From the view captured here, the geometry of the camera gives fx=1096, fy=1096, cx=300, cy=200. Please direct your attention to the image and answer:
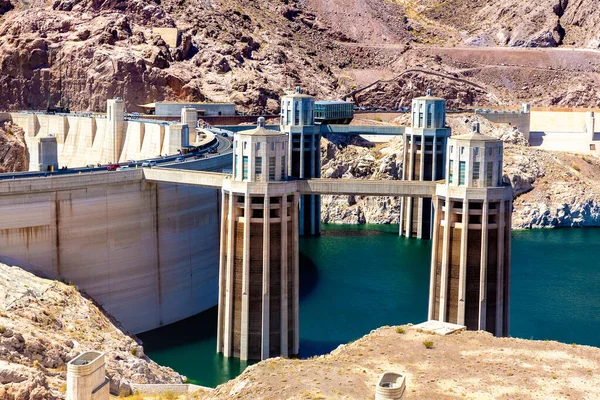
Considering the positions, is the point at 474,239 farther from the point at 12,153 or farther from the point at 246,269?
the point at 12,153

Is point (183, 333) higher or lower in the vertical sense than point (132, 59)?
lower

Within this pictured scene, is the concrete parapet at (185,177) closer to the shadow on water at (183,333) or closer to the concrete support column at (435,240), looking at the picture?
the shadow on water at (183,333)

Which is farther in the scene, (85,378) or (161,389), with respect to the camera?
(161,389)

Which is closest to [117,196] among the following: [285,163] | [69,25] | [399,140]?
[285,163]

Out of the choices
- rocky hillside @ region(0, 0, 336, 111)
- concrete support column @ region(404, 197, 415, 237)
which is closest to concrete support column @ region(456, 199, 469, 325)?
concrete support column @ region(404, 197, 415, 237)

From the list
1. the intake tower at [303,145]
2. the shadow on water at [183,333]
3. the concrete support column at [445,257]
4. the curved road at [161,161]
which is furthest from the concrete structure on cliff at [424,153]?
the concrete support column at [445,257]

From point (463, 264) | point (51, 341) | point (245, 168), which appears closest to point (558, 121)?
point (463, 264)
